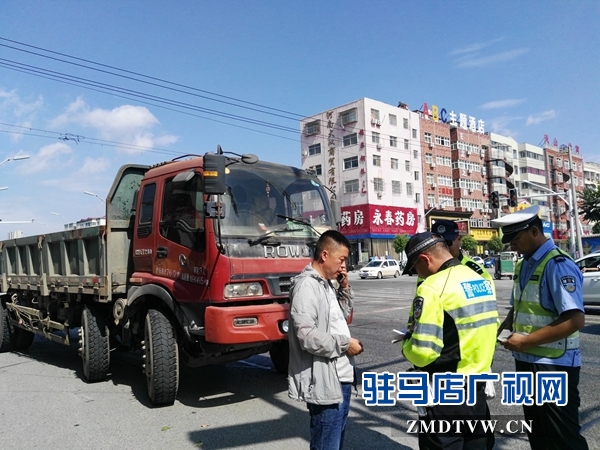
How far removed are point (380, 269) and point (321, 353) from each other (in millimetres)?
34847

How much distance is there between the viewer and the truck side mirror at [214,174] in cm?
469

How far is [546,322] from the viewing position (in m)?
2.99

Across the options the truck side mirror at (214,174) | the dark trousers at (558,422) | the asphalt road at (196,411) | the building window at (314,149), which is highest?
the building window at (314,149)

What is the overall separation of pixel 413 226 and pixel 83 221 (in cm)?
5228

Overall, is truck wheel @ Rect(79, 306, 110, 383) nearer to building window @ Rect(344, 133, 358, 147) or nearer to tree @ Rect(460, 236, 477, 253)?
building window @ Rect(344, 133, 358, 147)

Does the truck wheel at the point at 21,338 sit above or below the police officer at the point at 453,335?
below

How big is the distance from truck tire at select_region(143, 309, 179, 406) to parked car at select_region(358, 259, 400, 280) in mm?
32020

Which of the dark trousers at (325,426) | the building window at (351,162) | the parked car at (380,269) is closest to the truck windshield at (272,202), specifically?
the dark trousers at (325,426)

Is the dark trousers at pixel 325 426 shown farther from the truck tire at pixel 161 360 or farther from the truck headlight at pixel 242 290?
the truck tire at pixel 161 360

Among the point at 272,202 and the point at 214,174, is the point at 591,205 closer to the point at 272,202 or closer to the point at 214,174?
the point at 272,202

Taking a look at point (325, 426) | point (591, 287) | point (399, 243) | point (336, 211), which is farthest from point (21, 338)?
point (399, 243)

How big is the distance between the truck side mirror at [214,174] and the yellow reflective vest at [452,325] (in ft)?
8.81

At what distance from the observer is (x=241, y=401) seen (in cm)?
564

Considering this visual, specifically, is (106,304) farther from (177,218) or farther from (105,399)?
(177,218)
